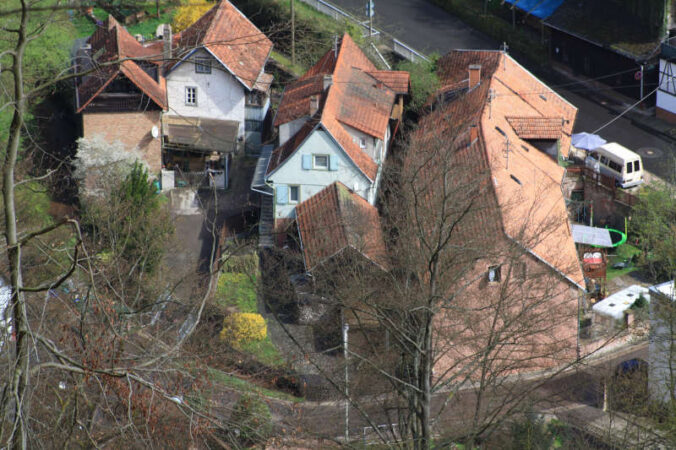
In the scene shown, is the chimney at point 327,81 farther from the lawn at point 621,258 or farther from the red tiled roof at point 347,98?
the lawn at point 621,258

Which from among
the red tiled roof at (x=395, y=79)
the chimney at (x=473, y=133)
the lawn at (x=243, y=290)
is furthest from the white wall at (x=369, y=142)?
the lawn at (x=243, y=290)

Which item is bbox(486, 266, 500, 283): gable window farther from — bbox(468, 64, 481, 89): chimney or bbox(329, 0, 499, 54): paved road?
bbox(329, 0, 499, 54): paved road

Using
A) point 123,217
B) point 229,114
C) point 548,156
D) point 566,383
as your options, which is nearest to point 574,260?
point 566,383

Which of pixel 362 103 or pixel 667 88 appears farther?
pixel 667 88

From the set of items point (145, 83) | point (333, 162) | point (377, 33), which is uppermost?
point (377, 33)

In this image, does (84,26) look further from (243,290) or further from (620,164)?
(620,164)

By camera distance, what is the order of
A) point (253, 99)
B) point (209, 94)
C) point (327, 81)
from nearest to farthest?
point (327, 81), point (209, 94), point (253, 99)

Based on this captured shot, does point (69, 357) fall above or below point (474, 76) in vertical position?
below

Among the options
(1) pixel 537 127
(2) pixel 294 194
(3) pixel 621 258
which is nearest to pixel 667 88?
(1) pixel 537 127

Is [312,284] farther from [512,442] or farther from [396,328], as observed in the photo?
[396,328]
